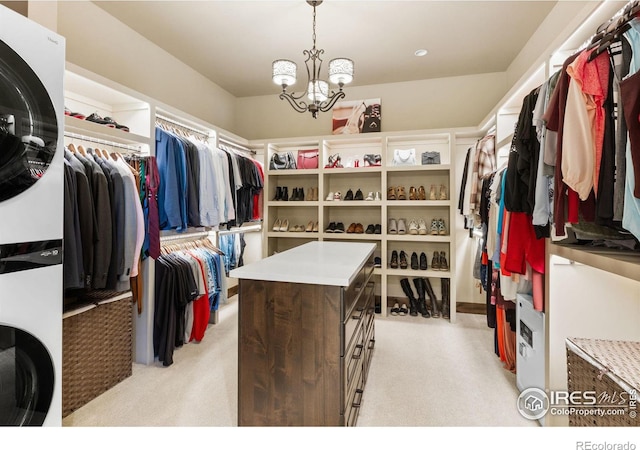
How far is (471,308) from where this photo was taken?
145 inches

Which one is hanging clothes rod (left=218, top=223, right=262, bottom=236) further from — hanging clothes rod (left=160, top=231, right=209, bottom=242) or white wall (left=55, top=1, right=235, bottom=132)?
white wall (left=55, top=1, right=235, bottom=132)

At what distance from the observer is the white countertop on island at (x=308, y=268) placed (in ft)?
4.43

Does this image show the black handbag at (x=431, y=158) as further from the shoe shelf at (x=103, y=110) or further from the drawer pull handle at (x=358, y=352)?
the shoe shelf at (x=103, y=110)

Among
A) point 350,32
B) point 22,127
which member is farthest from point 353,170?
point 22,127

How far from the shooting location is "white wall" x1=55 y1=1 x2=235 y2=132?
7.78ft

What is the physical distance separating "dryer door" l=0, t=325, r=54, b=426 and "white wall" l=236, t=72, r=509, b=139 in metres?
3.67

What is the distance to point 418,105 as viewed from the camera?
12.7 ft

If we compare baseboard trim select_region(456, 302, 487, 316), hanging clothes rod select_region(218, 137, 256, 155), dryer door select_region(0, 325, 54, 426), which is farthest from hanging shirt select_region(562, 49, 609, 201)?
hanging clothes rod select_region(218, 137, 256, 155)

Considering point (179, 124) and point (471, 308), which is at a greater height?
point (179, 124)

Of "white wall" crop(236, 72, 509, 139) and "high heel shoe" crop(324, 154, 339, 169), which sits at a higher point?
"white wall" crop(236, 72, 509, 139)

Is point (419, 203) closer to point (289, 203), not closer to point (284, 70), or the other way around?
point (289, 203)

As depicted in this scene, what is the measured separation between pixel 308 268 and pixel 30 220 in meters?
1.08

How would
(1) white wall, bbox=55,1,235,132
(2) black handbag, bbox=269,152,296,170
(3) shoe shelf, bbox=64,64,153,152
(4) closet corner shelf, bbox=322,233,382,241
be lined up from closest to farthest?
(3) shoe shelf, bbox=64,64,153,152 < (1) white wall, bbox=55,1,235,132 < (4) closet corner shelf, bbox=322,233,382,241 < (2) black handbag, bbox=269,152,296,170
